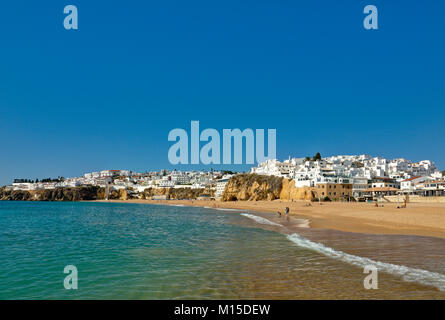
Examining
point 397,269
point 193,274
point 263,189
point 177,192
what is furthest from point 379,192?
point 177,192

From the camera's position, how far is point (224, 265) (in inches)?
426

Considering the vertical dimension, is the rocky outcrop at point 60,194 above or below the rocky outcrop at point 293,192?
below

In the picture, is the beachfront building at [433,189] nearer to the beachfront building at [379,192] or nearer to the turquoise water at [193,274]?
the beachfront building at [379,192]

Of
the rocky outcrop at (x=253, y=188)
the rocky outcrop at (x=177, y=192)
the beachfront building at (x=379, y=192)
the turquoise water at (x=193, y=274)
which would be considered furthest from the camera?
the rocky outcrop at (x=177, y=192)

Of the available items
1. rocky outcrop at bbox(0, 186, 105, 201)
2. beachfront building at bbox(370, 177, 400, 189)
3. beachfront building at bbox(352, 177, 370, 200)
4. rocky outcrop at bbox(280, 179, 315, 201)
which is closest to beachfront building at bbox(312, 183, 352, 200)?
beachfront building at bbox(352, 177, 370, 200)

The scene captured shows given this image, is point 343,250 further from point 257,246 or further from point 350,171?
point 350,171

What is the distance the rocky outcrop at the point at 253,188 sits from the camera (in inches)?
3834

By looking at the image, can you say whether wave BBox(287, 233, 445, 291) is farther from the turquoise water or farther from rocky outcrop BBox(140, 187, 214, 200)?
rocky outcrop BBox(140, 187, 214, 200)

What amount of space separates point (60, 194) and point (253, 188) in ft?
429

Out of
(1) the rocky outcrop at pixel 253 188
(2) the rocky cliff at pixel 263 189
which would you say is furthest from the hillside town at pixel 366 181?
(1) the rocky outcrop at pixel 253 188

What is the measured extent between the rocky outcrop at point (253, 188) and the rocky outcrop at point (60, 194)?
104m

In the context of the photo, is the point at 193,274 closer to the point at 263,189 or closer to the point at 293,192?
the point at 293,192
